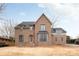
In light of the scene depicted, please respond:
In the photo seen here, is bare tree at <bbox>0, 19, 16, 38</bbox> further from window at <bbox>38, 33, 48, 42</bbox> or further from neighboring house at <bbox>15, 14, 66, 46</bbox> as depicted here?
window at <bbox>38, 33, 48, 42</bbox>

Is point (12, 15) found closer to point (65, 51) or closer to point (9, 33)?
point (9, 33)

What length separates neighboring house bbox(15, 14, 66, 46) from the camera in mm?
2539

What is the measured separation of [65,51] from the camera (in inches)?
100

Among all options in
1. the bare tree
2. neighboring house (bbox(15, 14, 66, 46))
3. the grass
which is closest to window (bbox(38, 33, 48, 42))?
neighboring house (bbox(15, 14, 66, 46))

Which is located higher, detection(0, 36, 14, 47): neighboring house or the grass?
detection(0, 36, 14, 47): neighboring house

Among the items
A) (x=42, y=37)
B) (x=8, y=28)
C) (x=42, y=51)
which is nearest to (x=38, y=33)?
(x=42, y=37)

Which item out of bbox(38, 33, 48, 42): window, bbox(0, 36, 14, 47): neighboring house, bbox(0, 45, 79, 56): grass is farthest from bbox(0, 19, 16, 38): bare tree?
bbox(38, 33, 48, 42): window

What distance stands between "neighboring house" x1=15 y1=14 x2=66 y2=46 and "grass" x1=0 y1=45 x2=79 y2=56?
6cm

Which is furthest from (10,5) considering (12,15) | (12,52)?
(12,52)

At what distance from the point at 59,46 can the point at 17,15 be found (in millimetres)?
680

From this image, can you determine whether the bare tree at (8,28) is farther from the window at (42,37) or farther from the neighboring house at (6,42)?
the window at (42,37)

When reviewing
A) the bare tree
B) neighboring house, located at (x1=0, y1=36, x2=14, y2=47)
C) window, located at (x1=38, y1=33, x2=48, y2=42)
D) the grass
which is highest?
the bare tree

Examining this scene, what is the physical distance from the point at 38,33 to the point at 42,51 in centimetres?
24

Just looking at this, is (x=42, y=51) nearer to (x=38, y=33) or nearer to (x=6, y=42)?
(x=38, y=33)
